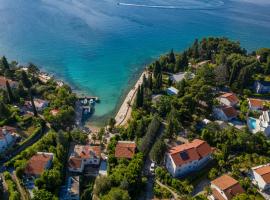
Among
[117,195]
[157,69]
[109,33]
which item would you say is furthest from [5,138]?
[109,33]

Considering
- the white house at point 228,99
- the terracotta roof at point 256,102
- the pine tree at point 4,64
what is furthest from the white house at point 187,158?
the pine tree at point 4,64

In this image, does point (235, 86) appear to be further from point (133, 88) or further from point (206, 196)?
point (206, 196)

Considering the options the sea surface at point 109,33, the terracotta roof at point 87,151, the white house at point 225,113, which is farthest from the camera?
the sea surface at point 109,33

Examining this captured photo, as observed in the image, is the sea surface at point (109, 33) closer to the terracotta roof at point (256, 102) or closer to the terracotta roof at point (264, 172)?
the terracotta roof at point (256, 102)

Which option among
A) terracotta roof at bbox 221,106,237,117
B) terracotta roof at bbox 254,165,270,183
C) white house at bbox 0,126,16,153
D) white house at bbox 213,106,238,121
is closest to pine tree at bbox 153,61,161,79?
white house at bbox 213,106,238,121

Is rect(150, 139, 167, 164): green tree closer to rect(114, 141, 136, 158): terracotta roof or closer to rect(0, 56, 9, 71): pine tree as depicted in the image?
rect(114, 141, 136, 158): terracotta roof
